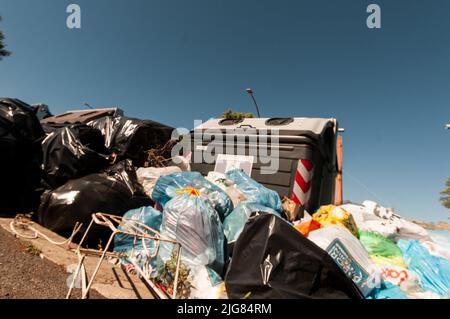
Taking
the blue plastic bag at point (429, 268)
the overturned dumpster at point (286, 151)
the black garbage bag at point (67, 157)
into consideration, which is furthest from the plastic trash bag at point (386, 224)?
the black garbage bag at point (67, 157)

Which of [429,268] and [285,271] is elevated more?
[285,271]

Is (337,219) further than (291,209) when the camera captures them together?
No

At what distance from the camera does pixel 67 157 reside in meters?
2.46

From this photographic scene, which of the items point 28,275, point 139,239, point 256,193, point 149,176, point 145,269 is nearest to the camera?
point 28,275

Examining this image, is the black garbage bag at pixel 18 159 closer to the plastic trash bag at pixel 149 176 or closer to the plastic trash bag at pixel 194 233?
the plastic trash bag at pixel 149 176

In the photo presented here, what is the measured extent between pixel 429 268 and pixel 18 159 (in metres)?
3.85

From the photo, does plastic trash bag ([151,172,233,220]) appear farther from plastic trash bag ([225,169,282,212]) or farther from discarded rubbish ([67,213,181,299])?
discarded rubbish ([67,213,181,299])

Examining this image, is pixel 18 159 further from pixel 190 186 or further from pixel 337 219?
pixel 337 219

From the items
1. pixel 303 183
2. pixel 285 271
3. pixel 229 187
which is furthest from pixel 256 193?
pixel 285 271

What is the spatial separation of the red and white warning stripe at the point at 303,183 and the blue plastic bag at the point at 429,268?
1.05 meters

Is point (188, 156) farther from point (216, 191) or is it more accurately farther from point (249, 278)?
point (249, 278)

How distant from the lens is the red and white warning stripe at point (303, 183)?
2908mm
